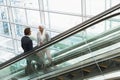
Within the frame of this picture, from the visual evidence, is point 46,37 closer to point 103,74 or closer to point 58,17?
point 103,74

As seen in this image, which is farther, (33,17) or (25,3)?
(25,3)

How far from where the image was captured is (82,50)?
478 cm

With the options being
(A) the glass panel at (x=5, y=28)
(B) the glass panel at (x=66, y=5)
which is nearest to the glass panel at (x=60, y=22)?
(B) the glass panel at (x=66, y=5)

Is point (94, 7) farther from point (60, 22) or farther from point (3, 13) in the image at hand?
point (3, 13)

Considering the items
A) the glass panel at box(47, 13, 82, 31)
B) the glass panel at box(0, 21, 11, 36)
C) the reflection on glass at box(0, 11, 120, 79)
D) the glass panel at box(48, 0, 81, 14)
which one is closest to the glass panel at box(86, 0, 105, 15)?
the glass panel at box(48, 0, 81, 14)

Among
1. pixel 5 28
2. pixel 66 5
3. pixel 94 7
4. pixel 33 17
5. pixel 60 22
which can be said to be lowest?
pixel 5 28

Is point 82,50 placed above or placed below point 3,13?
below

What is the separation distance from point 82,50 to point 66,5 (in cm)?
844

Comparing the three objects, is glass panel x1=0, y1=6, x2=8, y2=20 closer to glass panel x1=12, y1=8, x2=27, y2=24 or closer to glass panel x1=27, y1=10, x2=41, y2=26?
glass panel x1=12, y1=8, x2=27, y2=24

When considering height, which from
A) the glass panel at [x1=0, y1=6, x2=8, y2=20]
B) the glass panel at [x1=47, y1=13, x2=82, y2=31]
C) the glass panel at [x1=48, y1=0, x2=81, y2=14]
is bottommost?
the glass panel at [x1=47, y1=13, x2=82, y2=31]

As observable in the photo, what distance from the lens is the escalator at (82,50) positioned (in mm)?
→ 4006

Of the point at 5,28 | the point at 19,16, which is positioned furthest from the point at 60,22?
the point at 5,28

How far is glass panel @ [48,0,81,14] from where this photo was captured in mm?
12438

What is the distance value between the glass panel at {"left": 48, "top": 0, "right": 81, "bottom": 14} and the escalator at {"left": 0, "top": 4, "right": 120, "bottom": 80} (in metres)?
6.82
